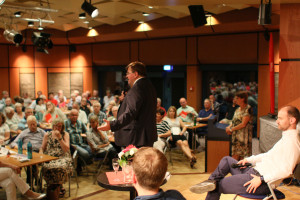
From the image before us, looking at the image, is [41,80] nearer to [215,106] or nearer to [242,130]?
[215,106]

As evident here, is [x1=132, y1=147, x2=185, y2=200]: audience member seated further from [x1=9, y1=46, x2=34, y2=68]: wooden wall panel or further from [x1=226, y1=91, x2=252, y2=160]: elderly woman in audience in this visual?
[x1=9, y1=46, x2=34, y2=68]: wooden wall panel

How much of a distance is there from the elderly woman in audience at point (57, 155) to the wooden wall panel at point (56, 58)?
884cm

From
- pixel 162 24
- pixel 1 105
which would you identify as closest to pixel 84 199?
pixel 1 105

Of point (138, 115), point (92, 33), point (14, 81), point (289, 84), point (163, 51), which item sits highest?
point (92, 33)

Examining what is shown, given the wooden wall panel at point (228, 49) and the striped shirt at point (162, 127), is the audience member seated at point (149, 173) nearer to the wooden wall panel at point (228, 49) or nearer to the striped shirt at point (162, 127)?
the striped shirt at point (162, 127)

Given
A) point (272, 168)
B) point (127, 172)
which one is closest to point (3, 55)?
point (127, 172)

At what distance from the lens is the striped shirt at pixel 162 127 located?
21.5 feet

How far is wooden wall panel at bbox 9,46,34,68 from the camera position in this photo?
12883 millimetres

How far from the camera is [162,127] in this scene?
6.58m

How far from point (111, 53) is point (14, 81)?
389 centimetres

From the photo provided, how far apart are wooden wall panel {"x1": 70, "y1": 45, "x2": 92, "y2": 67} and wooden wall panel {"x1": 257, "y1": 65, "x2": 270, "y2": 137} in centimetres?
663

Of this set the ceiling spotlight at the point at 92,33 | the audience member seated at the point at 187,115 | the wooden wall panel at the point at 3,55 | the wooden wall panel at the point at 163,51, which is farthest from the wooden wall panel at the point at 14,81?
the audience member seated at the point at 187,115

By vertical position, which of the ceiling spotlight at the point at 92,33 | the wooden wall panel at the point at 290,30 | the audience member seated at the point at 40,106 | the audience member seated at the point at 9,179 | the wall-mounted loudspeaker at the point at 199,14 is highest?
the ceiling spotlight at the point at 92,33

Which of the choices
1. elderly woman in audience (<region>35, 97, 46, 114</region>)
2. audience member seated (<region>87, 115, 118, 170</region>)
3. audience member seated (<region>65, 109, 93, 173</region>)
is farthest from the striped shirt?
elderly woman in audience (<region>35, 97, 46, 114</region>)
